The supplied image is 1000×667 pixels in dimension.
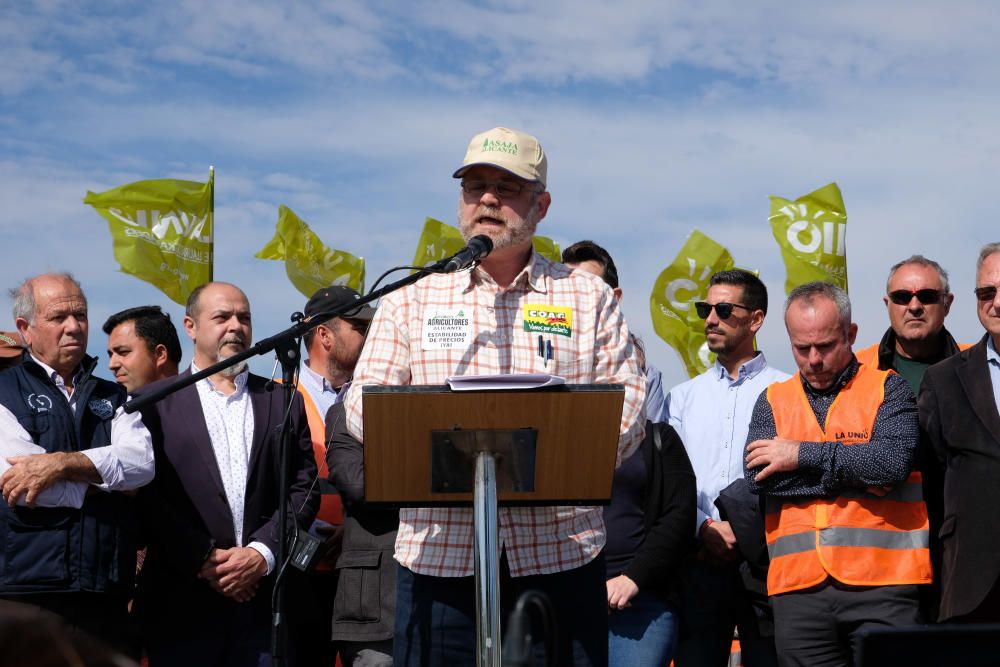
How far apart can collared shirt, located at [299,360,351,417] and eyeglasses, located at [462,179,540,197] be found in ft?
9.75

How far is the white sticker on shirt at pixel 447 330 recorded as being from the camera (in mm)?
3787

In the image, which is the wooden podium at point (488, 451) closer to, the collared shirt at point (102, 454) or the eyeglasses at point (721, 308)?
the collared shirt at point (102, 454)

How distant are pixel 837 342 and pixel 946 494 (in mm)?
800

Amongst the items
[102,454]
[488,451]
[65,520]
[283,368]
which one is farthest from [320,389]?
[488,451]

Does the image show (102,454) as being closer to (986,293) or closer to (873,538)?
(873,538)

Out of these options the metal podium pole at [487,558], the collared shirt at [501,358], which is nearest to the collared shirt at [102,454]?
the collared shirt at [501,358]

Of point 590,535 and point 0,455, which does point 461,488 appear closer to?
point 590,535

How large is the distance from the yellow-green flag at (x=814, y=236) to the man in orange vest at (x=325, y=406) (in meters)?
4.42

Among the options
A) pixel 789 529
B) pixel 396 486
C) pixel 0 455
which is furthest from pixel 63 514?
pixel 789 529

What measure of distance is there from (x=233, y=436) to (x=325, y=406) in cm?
137

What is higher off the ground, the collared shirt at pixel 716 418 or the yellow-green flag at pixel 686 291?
the yellow-green flag at pixel 686 291

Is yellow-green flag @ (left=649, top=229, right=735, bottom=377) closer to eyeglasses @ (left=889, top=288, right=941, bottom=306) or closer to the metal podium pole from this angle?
eyeglasses @ (left=889, top=288, right=941, bottom=306)

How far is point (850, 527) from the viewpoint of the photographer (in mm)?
4926

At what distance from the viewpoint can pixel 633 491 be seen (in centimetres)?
564
